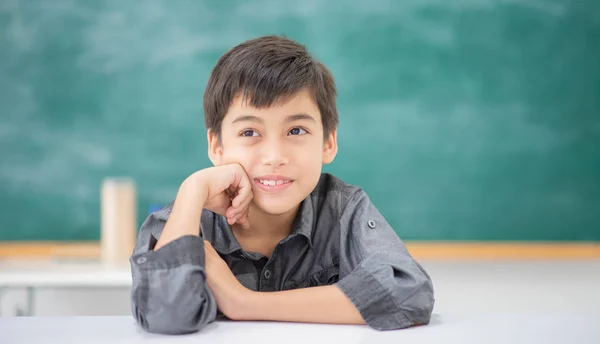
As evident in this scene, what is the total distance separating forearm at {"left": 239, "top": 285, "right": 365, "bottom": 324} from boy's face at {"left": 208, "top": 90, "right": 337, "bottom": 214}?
0.67 feet

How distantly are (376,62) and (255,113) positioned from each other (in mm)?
1124

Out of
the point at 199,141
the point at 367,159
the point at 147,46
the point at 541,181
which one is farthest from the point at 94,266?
the point at 541,181

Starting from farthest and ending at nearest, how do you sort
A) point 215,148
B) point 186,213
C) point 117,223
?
point 117,223
point 215,148
point 186,213

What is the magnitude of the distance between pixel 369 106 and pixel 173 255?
1293 millimetres

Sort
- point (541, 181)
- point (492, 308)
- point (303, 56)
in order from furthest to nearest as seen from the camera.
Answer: point (541, 181), point (492, 308), point (303, 56)

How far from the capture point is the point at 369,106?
196 centimetres

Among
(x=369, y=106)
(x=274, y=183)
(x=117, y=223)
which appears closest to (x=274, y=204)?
(x=274, y=183)

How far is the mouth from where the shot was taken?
93cm

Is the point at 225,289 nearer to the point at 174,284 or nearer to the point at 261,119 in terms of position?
the point at 174,284

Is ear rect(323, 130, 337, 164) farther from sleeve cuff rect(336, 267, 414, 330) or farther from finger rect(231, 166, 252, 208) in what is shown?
sleeve cuff rect(336, 267, 414, 330)

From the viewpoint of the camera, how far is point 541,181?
194 cm

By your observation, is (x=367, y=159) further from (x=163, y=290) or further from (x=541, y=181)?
(x=163, y=290)

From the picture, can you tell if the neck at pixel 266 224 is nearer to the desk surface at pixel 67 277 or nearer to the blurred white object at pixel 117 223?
the desk surface at pixel 67 277

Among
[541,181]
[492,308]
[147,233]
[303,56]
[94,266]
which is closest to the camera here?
[147,233]
